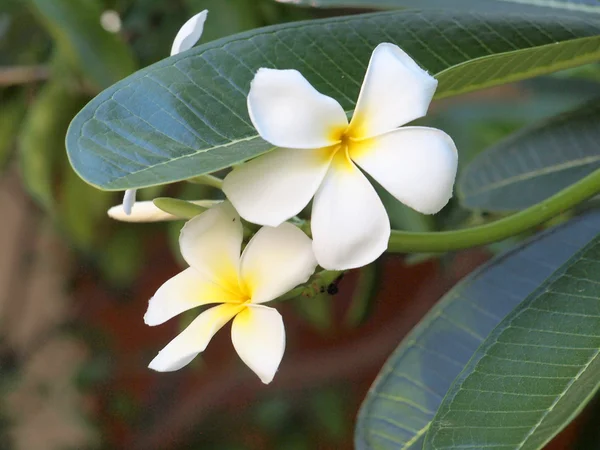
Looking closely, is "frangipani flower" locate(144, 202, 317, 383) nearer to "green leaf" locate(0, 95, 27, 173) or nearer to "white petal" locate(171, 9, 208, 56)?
"white petal" locate(171, 9, 208, 56)

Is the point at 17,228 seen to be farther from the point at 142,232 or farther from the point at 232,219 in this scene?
the point at 232,219

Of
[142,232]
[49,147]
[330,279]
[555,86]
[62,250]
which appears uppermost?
[330,279]

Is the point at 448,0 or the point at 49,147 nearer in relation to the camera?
the point at 448,0

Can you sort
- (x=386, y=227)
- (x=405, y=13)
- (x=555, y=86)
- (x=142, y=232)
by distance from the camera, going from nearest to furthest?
1. (x=386, y=227)
2. (x=405, y=13)
3. (x=555, y=86)
4. (x=142, y=232)

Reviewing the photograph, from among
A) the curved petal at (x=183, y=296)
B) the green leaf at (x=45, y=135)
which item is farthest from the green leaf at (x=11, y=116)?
→ the curved petal at (x=183, y=296)

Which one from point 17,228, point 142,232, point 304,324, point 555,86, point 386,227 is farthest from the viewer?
point 17,228

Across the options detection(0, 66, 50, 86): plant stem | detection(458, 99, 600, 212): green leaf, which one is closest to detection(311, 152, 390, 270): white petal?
detection(458, 99, 600, 212): green leaf

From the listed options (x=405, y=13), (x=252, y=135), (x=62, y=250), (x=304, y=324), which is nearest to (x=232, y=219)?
(x=252, y=135)

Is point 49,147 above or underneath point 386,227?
underneath
